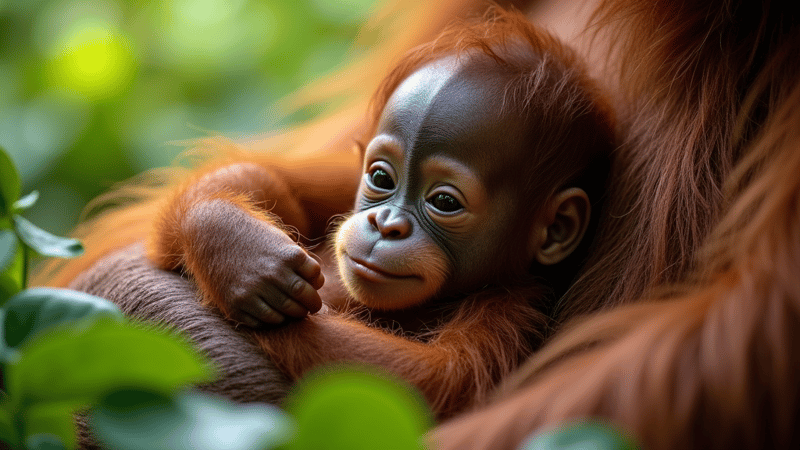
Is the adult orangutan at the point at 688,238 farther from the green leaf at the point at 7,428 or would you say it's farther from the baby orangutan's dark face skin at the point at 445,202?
the green leaf at the point at 7,428

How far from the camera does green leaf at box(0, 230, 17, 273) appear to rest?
550 mm

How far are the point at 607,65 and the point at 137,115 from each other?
159 centimetres

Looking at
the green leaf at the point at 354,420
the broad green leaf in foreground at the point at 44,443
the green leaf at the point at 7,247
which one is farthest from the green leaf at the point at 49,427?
the green leaf at the point at 354,420

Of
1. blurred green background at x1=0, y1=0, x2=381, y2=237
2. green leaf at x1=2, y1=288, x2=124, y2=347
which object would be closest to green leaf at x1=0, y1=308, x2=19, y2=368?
green leaf at x1=2, y1=288, x2=124, y2=347

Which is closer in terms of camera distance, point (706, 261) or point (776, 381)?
point (776, 381)

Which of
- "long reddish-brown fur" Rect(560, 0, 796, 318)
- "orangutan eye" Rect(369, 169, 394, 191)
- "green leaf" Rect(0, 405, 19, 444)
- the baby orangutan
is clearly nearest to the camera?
"green leaf" Rect(0, 405, 19, 444)

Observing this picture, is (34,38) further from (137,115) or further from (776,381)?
(776,381)

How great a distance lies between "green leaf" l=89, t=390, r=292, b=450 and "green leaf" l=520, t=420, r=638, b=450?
0.15 meters

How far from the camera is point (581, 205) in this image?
107cm

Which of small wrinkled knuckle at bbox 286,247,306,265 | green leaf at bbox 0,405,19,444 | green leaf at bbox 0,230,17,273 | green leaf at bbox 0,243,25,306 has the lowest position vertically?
small wrinkled knuckle at bbox 286,247,306,265

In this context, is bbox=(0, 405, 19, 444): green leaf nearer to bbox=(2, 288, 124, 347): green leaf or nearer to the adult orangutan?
bbox=(2, 288, 124, 347): green leaf

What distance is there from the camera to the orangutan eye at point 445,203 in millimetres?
1068

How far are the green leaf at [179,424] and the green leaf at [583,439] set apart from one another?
0.15 m

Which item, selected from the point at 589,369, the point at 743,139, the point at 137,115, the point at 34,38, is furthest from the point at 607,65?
the point at 34,38
